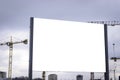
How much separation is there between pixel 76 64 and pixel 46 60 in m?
3.75

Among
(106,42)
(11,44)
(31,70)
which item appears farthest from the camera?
(11,44)

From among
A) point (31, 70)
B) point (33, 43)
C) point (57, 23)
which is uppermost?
point (57, 23)

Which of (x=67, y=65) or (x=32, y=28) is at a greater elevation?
(x=32, y=28)

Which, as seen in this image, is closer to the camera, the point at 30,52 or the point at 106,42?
the point at 30,52

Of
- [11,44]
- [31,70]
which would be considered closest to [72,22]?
[31,70]

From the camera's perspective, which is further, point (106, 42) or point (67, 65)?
point (106, 42)

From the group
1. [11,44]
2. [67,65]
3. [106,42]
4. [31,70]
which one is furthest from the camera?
[11,44]

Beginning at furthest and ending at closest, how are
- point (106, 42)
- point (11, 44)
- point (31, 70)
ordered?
1. point (11, 44)
2. point (106, 42)
3. point (31, 70)

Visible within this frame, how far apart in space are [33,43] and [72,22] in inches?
211

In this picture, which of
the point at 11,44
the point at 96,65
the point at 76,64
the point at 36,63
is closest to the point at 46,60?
the point at 36,63

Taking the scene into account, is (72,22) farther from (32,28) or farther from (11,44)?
(11,44)

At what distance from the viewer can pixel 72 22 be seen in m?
35.4

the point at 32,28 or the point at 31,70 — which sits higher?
the point at 32,28

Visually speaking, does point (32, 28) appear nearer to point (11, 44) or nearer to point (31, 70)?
point (31, 70)
